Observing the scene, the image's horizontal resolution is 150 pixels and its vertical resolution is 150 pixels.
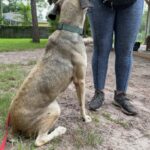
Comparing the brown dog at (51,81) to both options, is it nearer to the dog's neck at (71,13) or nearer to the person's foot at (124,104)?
the dog's neck at (71,13)

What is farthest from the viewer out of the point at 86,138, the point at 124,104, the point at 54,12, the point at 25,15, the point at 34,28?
the point at 25,15

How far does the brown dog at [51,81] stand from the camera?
3010 mm

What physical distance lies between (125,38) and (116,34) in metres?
0.13

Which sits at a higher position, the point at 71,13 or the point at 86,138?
the point at 71,13

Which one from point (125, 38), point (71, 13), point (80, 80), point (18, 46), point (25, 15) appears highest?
point (71, 13)

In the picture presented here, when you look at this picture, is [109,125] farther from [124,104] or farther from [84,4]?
[84,4]

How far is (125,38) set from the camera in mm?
3910

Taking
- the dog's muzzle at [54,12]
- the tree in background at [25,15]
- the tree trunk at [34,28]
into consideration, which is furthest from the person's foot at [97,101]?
the tree in background at [25,15]

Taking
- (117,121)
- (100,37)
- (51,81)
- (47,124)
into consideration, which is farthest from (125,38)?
(47,124)

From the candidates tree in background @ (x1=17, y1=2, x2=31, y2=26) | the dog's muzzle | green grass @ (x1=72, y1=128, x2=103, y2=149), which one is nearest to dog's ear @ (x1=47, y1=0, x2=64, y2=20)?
the dog's muzzle

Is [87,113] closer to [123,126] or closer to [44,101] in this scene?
[123,126]

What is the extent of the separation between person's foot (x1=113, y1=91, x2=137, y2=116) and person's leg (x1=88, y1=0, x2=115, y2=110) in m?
0.21

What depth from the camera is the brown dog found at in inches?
118

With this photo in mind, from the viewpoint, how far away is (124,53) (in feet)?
13.1
